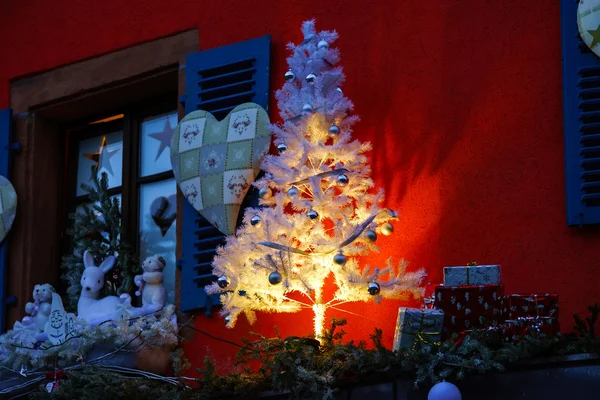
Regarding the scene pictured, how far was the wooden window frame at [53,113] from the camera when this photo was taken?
20.9ft

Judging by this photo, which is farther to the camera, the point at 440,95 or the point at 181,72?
the point at 181,72

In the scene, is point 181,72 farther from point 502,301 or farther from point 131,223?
point 502,301

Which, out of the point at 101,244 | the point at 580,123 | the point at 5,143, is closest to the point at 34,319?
the point at 101,244

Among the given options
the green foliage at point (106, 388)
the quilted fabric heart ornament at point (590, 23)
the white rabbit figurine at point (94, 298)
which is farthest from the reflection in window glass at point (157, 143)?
the quilted fabric heart ornament at point (590, 23)

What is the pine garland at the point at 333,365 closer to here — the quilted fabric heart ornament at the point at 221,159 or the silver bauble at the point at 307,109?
the quilted fabric heart ornament at the point at 221,159

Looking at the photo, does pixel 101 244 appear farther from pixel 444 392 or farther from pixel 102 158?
pixel 444 392

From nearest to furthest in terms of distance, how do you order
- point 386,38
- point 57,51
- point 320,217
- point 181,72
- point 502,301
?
point 502,301 < point 320,217 < point 386,38 < point 181,72 < point 57,51

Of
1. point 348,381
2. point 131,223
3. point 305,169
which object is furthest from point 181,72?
point 348,381

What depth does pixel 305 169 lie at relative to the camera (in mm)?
5215

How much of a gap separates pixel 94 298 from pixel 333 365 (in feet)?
5.53

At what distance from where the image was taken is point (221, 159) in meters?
5.77

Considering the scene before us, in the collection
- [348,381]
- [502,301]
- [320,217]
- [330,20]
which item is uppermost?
[330,20]

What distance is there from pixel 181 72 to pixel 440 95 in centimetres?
143

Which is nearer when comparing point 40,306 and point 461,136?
point 461,136
